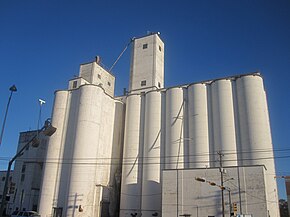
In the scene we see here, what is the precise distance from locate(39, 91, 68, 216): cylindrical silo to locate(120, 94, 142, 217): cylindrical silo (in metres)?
10.9

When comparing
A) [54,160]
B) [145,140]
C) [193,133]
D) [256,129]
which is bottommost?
[54,160]

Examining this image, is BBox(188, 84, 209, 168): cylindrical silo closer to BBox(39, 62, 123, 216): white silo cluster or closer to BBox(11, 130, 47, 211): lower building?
BBox(39, 62, 123, 216): white silo cluster

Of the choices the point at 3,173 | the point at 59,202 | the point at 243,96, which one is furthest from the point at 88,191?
the point at 3,173

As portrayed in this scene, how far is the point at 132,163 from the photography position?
48750 millimetres

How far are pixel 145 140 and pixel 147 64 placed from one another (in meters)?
Answer: 19.7

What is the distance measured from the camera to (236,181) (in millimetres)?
36344

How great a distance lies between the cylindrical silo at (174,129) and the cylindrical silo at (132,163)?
5630 mm

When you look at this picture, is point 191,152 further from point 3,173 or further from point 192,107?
point 3,173

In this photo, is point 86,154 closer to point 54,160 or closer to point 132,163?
point 54,160

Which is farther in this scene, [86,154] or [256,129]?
[86,154]

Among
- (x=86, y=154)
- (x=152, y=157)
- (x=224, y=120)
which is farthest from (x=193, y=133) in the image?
(x=86, y=154)

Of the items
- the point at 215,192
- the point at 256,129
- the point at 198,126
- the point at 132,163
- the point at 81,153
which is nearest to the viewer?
the point at 215,192

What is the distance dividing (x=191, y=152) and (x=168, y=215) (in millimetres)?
10865

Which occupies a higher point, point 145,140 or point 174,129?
point 174,129
